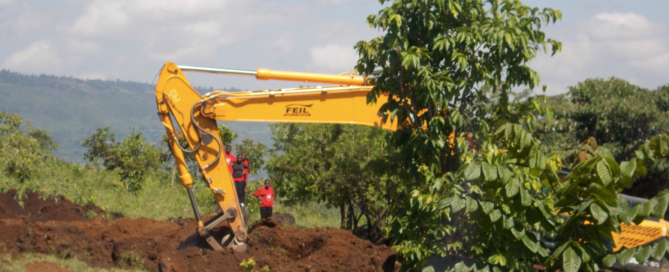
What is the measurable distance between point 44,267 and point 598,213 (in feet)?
24.2

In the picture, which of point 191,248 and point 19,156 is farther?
point 19,156

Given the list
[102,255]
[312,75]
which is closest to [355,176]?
[312,75]

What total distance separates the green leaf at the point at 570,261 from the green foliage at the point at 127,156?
16.5 metres

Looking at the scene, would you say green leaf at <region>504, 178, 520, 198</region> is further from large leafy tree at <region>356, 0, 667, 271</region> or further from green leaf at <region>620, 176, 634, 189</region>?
green leaf at <region>620, 176, 634, 189</region>

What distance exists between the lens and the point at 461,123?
541 cm

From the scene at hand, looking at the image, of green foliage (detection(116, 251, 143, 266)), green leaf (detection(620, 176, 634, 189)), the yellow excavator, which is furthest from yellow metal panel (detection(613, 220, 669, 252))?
green foliage (detection(116, 251, 143, 266))

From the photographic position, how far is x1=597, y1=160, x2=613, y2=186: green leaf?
2768 mm

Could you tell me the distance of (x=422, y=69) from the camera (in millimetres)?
5270

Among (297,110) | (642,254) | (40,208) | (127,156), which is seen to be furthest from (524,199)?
(127,156)

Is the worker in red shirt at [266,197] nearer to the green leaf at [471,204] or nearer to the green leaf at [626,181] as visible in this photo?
the green leaf at [471,204]

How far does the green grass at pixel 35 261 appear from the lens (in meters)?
7.12

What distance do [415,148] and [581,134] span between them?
1526 cm

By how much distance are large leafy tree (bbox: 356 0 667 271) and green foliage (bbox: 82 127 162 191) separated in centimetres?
1356

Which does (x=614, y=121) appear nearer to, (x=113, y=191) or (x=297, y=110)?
(x=297, y=110)
